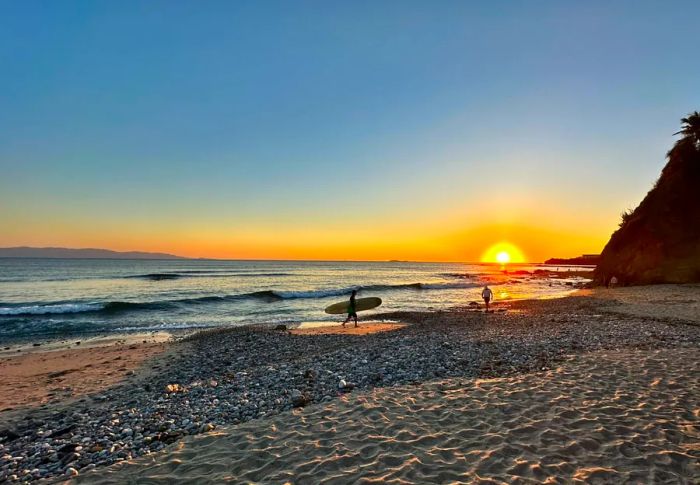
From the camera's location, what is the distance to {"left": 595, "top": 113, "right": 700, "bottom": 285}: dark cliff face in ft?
120

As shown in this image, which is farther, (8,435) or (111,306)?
(111,306)

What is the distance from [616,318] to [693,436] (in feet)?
55.3

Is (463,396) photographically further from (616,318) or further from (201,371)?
(616,318)

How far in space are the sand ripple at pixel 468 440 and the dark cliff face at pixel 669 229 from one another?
36.3 m

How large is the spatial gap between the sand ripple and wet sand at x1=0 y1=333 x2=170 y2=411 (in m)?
7.06

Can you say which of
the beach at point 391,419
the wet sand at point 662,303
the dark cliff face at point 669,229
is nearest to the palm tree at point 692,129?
the dark cliff face at point 669,229

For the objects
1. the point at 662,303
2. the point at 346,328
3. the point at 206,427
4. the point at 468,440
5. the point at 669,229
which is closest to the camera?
the point at 468,440

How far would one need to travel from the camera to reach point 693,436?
6.00 metres

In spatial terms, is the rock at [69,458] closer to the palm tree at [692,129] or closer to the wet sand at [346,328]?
the wet sand at [346,328]

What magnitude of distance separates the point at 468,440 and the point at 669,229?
139 feet

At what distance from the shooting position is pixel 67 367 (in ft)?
48.4

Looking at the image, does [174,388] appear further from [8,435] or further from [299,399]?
[299,399]

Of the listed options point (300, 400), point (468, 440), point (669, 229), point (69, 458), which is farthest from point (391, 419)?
point (669, 229)

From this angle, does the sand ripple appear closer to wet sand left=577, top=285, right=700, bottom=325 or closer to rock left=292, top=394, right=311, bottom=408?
rock left=292, top=394, right=311, bottom=408
